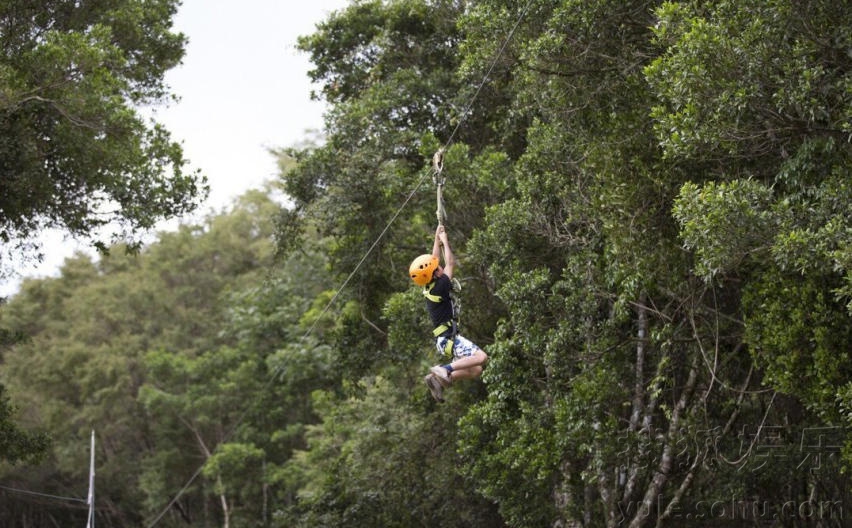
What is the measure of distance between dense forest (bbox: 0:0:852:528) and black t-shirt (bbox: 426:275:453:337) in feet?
6.32

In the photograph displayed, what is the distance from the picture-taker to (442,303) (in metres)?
7.88

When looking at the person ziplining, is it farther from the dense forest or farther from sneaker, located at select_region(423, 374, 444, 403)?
the dense forest

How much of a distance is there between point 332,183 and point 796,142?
7.24 meters

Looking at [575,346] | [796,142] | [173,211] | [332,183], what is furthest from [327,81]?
→ [796,142]

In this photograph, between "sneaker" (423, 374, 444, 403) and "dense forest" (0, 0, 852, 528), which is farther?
"sneaker" (423, 374, 444, 403)

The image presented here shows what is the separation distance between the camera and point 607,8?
888 cm

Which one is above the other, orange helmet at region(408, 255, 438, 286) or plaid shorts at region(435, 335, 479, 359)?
orange helmet at region(408, 255, 438, 286)

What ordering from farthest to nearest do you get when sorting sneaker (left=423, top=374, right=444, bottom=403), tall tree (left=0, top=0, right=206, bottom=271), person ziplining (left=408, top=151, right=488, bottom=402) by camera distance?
tall tree (left=0, top=0, right=206, bottom=271) → sneaker (left=423, top=374, right=444, bottom=403) → person ziplining (left=408, top=151, right=488, bottom=402)

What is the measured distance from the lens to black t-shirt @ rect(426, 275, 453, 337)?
25.4 ft

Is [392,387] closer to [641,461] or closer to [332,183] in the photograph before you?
[332,183]

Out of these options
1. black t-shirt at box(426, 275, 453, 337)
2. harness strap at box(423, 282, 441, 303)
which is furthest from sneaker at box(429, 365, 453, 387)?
harness strap at box(423, 282, 441, 303)

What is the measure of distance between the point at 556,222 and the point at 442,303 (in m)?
3.34

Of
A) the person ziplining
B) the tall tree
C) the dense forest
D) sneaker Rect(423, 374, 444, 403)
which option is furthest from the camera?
the tall tree

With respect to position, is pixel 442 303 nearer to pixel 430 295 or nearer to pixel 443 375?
pixel 430 295
